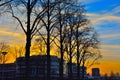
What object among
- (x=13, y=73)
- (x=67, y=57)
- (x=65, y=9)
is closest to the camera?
(x=65, y=9)

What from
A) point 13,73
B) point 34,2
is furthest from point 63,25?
point 13,73

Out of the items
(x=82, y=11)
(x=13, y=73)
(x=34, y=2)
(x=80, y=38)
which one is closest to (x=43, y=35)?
(x=34, y=2)

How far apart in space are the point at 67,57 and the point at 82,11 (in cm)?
843

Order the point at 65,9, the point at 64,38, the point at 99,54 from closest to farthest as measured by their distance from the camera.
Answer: the point at 65,9
the point at 64,38
the point at 99,54

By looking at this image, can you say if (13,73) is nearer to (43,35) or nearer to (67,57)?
(67,57)

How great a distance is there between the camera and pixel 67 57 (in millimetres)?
51281

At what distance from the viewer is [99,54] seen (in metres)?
60.3

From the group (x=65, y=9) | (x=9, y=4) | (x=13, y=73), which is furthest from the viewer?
(x=13, y=73)

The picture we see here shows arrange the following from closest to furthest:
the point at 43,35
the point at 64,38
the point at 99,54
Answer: the point at 43,35 < the point at 64,38 < the point at 99,54

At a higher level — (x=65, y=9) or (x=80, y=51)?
(x=65, y=9)

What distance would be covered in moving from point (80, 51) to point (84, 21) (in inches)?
264

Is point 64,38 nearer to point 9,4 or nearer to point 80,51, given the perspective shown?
point 80,51

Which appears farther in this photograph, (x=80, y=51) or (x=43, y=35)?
(x=80, y=51)

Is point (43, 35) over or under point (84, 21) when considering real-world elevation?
under
